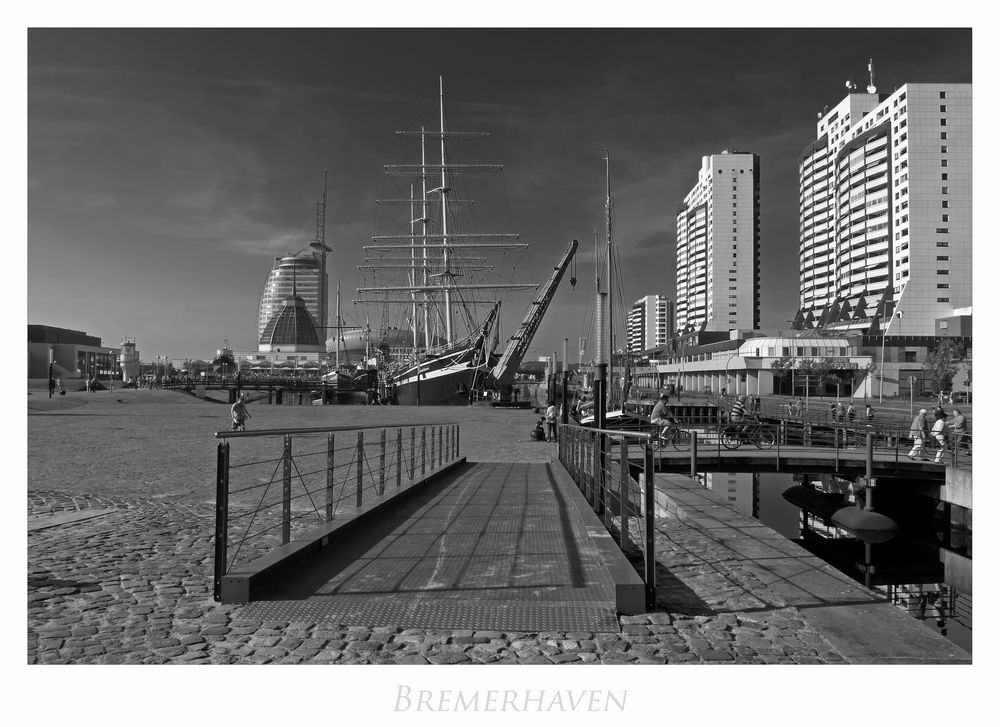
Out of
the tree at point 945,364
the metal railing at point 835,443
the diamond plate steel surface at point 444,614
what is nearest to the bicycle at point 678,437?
the metal railing at point 835,443

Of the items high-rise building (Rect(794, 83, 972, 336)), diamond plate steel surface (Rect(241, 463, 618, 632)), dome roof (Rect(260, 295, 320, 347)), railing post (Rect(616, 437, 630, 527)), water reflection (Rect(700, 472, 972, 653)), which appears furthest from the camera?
dome roof (Rect(260, 295, 320, 347))

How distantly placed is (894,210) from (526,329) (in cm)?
7472

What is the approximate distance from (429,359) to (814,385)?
44.9m

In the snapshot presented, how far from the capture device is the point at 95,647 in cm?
388

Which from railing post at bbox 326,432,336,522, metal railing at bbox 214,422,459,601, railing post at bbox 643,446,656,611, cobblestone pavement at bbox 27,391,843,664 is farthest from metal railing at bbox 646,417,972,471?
railing post at bbox 643,446,656,611

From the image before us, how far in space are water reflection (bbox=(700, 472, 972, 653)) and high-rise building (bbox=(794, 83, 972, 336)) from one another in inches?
3039

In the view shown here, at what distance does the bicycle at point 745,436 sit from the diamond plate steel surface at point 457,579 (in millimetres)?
13814

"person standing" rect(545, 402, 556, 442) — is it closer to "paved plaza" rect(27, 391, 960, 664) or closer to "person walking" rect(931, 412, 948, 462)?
"person walking" rect(931, 412, 948, 462)

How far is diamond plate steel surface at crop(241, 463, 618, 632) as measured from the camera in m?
4.20

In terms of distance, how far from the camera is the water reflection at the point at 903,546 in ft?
36.8

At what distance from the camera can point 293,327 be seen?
618ft

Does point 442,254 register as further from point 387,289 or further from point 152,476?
point 152,476
